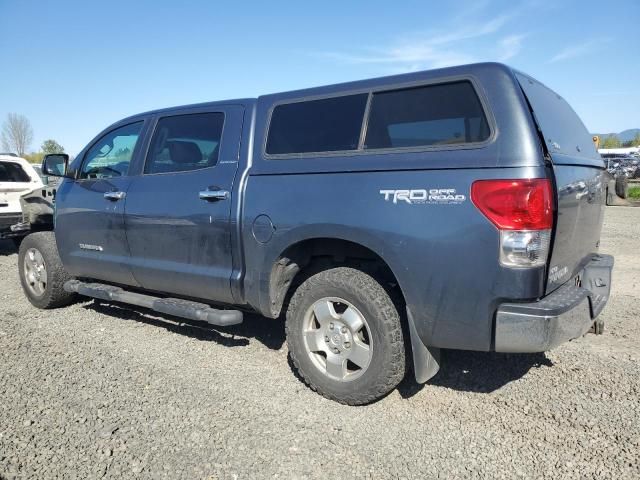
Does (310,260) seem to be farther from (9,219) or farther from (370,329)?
(9,219)

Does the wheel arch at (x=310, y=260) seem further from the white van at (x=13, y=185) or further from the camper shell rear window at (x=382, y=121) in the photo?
the white van at (x=13, y=185)

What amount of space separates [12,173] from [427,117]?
9.30m

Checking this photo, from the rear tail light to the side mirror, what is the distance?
172 inches

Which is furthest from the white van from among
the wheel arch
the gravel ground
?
the wheel arch

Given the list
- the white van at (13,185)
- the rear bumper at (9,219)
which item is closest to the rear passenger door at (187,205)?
the white van at (13,185)

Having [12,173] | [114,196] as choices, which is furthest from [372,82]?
[12,173]

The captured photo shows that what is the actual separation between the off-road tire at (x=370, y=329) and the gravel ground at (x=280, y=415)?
0.12 m

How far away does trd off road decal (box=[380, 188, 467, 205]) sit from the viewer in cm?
270

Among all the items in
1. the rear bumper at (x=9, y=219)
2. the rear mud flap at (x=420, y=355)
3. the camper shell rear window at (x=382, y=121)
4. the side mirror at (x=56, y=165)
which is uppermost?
the camper shell rear window at (x=382, y=121)

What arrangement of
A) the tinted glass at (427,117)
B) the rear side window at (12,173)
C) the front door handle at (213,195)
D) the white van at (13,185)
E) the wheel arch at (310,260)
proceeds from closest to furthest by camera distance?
the tinted glass at (427,117), the wheel arch at (310,260), the front door handle at (213,195), the white van at (13,185), the rear side window at (12,173)

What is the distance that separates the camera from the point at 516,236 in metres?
2.57

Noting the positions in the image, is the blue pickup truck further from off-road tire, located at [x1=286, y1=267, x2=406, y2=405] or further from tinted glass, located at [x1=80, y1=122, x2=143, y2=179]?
tinted glass, located at [x1=80, y1=122, x2=143, y2=179]

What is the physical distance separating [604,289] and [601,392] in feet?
2.27

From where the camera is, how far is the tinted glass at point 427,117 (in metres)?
2.83
